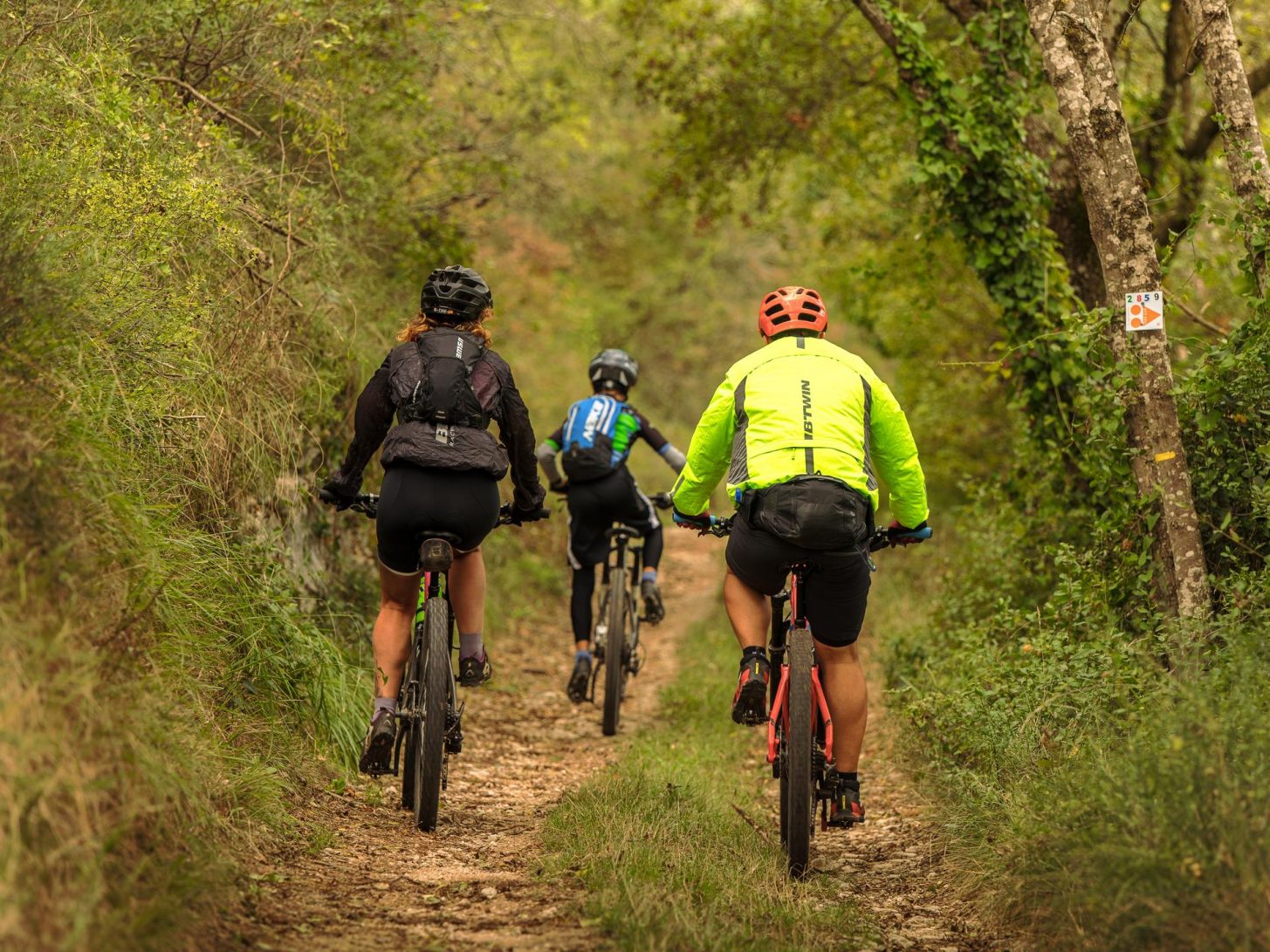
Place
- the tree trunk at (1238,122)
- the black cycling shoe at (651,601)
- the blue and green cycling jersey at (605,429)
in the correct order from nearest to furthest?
the tree trunk at (1238,122) → the blue and green cycling jersey at (605,429) → the black cycling shoe at (651,601)

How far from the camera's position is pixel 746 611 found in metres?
5.28

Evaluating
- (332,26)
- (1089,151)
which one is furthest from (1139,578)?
(332,26)

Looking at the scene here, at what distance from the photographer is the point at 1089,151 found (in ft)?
20.1

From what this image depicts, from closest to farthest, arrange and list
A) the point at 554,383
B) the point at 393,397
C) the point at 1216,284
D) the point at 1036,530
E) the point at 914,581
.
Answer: the point at 393,397, the point at 1036,530, the point at 914,581, the point at 1216,284, the point at 554,383

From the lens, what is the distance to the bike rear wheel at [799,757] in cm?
482

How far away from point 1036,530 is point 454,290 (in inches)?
182

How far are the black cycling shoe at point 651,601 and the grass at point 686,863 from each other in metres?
1.65

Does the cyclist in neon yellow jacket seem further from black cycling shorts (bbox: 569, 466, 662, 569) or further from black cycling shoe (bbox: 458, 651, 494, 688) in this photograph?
black cycling shorts (bbox: 569, 466, 662, 569)

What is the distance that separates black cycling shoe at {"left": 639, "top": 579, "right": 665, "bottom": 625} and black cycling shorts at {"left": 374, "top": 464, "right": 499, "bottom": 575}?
3.53 meters

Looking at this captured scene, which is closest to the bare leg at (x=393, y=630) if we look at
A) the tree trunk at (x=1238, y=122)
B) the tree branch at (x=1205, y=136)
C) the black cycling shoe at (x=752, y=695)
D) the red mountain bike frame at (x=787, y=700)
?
the black cycling shoe at (x=752, y=695)

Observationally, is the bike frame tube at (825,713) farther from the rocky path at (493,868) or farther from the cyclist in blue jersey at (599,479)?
the cyclist in blue jersey at (599,479)

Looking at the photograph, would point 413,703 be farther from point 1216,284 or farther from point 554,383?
point 554,383

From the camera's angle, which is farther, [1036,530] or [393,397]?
[1036,530]

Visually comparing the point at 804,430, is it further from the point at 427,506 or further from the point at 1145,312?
the point at 1145,312
